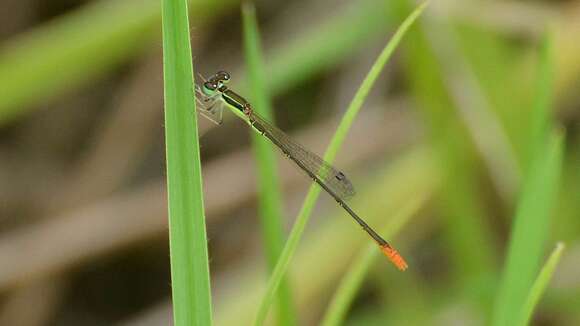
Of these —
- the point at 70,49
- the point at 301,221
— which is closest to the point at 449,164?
the point at 70,49

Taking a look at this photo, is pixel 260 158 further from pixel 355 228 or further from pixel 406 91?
pixel 406 91

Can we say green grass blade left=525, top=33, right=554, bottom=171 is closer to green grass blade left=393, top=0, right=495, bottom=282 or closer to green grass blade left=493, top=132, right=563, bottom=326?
green grass blade left=493, top=132, right=563, bottom=326

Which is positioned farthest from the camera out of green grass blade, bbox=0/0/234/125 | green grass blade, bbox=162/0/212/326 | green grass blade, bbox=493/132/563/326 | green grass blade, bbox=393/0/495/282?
green grass blade, bbox=0/0/234/125

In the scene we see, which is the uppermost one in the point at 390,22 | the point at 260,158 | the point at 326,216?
the point at 390,22

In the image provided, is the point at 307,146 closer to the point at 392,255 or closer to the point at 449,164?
the point at 449,164

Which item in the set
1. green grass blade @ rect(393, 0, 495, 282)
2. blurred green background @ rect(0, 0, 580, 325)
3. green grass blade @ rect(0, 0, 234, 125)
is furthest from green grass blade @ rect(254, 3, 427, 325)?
green grass blade @ rect(0, 0, 234, 125)

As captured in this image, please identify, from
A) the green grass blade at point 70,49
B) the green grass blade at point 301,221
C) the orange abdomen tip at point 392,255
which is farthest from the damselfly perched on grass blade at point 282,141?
the green grass blade at point 70,49

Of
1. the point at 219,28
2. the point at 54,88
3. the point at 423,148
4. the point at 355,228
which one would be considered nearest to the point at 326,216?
the point at 355,228
